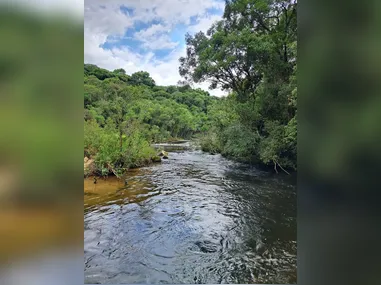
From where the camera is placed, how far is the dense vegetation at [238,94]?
6.12 m

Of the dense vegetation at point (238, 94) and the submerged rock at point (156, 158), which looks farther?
the submerged rock at point (156, 158)

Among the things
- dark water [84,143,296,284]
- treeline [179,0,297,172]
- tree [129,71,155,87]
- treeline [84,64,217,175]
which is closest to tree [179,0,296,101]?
treeline [179,0,297,172]

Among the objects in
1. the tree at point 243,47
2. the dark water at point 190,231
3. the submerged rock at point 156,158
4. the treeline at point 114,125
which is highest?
the tree at point 243,47

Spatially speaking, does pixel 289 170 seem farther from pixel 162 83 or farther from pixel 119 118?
pixel 162 83

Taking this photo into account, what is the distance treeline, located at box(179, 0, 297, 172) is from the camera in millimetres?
6258

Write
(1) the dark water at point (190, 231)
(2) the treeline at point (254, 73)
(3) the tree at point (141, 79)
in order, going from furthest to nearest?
(3) the tree at point (141, 79) → (2) the treeline at point (254, 73) → (1) the dark water at point (190, 231)

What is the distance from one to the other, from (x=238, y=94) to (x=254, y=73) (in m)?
0.82

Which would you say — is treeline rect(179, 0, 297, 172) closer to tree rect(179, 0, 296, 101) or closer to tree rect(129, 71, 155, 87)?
tree rect(179, 0, 296, 101)

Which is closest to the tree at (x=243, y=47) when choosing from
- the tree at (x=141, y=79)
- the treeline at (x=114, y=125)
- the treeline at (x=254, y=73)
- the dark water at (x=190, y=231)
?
the treeline at (x=254, y=73)

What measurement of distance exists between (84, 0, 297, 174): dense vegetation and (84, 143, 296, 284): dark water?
44.6 inches

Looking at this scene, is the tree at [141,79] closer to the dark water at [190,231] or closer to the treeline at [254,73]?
the treeline at [254,73]

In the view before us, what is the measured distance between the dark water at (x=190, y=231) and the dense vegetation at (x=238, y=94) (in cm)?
113
